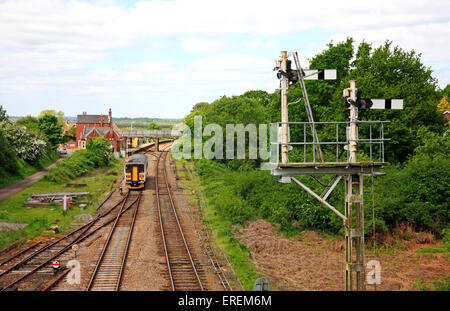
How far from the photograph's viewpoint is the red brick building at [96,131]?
7544 centimetres

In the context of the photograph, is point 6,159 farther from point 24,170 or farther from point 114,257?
point 114,257

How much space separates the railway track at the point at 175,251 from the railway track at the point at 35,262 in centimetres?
427

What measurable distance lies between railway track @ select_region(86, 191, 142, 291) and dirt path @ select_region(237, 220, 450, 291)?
5.71 metres

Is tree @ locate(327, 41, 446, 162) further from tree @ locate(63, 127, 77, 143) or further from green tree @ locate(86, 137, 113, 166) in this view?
tree @ locate(63, 127, 77, 143)

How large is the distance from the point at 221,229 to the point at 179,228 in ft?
8.13

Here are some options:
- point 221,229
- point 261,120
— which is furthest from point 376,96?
point 221,229

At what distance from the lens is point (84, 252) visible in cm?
1945

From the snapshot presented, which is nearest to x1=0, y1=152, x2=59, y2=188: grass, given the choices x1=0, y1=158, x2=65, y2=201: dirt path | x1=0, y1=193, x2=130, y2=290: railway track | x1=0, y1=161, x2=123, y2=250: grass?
x1=0, y1=158, x2=65, y2=201: dirt path

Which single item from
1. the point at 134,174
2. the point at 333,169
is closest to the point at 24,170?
the point at 134,174

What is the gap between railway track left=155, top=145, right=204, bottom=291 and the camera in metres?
15.6

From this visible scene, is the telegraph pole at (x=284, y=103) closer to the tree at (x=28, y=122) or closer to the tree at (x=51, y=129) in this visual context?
the tree at (x=28, y=122)

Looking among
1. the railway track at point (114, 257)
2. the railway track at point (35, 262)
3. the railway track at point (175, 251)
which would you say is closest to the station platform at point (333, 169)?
the railway track at point (175, 251)
